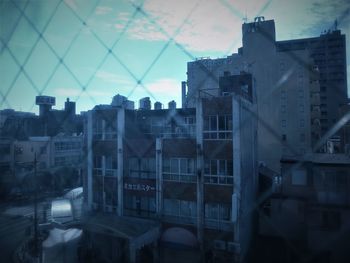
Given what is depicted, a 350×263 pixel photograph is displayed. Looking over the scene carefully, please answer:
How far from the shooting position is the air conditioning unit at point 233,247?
5.21 metres

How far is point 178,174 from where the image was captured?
6.20 metres

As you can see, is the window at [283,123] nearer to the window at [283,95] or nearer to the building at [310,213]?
the window at [283,95]

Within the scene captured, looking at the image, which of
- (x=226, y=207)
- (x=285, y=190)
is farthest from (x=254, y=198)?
(x=226, y=207)

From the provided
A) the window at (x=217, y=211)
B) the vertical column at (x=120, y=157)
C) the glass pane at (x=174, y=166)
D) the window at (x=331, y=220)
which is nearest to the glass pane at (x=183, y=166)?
the glass pane at (x=174, y=166)

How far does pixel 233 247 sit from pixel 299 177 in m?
2.60

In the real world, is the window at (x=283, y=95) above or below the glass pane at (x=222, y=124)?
above

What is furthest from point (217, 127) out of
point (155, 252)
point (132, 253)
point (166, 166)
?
point (155, 252)

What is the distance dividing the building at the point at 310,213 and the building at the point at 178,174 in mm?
866

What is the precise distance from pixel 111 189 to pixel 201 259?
9.88ft

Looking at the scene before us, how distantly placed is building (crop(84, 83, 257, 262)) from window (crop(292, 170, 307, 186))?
1.12 meters

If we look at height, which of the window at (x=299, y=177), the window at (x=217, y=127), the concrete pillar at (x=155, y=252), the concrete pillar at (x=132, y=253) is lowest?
the concrete pillar at (x=155, y=252)

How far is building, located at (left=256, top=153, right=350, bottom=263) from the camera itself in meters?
5.59

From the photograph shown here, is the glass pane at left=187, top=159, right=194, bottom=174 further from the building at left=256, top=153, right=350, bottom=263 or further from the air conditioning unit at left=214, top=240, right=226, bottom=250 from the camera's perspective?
the building at left=256, top=153, right=350, bottom=263

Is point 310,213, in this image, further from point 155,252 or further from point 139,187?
point 139,187
